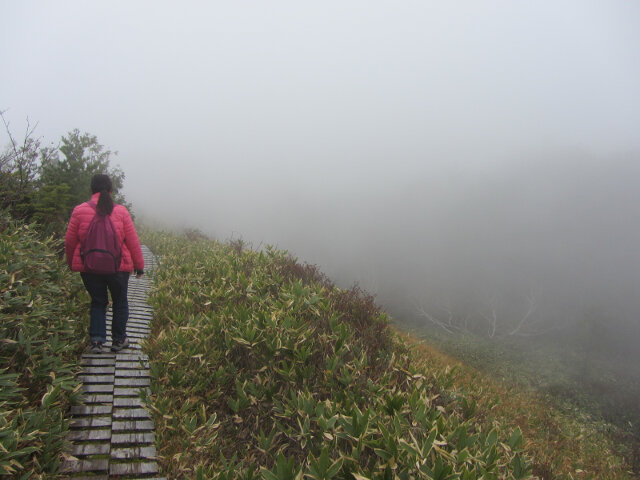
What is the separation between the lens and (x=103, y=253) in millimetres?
4211

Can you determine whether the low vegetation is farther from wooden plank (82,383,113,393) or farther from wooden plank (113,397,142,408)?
wooden plank (113,397,142,408)

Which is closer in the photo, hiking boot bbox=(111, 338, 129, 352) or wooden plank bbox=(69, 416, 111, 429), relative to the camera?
wooden plank bbox=(69, 416, 111, 429)

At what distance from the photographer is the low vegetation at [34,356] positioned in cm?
264

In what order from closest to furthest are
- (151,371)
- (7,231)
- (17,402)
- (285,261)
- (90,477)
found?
(90,477), (17,402), (151,371), (7,231), (285,261)

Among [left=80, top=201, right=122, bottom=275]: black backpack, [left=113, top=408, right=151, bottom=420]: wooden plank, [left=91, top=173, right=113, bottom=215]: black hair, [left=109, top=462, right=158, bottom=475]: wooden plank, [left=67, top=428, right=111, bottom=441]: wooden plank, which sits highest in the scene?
[left=91, top=173, right=113, bottom=215]: black hair

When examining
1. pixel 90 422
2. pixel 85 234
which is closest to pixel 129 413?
pixel 90 422

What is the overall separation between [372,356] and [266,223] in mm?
83355

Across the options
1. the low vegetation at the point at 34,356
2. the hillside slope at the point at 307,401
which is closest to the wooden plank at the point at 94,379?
the low vegetation at the point at 34,356

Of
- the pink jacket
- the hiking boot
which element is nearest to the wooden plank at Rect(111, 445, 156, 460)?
the hiking boot

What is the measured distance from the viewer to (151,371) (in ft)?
13.2

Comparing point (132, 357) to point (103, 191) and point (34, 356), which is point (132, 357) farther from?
point (103, 191)

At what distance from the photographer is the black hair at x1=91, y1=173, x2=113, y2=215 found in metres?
4.34

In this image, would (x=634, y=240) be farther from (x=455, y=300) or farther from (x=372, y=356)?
(x=372, y=356)

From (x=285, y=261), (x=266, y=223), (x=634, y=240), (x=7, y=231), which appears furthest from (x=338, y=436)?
(x=634, y=240)
